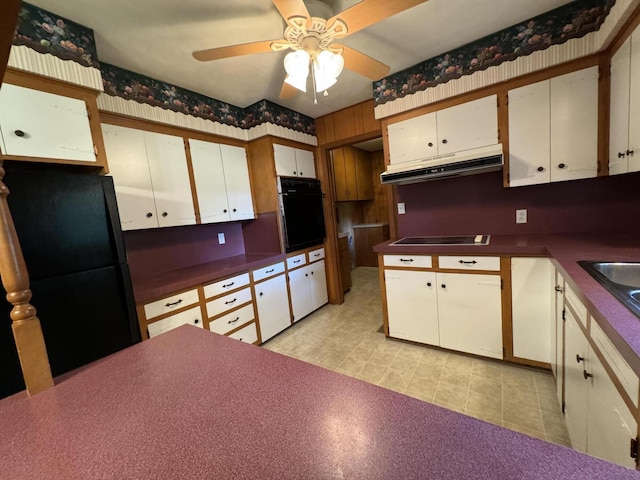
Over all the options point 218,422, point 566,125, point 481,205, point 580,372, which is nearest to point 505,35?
point 566,125

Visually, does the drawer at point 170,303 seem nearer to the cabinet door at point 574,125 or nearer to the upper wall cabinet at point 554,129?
the upper wall cabinet at point 554,129

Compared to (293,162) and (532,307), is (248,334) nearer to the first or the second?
(293,162)

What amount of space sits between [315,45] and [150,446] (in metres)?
1.69

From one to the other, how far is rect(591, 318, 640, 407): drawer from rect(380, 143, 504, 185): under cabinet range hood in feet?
Answer: 4.43

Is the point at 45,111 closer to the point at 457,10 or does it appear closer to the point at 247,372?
the point at 247,372

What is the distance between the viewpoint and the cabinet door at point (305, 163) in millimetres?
3102

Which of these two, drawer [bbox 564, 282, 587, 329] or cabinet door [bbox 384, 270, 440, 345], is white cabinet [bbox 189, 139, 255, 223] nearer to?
cabinet door [bbox 384, 270, 440, 345]

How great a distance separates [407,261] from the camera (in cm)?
228

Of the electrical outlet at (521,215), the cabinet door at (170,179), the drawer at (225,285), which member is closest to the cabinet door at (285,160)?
the cabinet door at (170,179)

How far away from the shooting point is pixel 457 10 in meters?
1.67

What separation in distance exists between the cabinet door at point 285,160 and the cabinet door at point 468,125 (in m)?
1.52

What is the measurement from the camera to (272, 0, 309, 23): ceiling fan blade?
112 centimetres

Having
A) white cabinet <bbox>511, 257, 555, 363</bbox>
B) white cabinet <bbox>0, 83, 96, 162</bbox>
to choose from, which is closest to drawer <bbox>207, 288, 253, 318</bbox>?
white cabinet <bbox>0, 83, 96, 162</bbox>

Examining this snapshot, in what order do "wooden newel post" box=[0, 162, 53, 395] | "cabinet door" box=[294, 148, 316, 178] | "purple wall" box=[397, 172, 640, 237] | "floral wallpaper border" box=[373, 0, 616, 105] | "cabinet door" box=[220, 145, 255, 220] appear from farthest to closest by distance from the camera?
"cabinet door" box=[294, 148, 316, 178]
"cabinet door" box=[220, 145, 255, 220]
"purple wall" box=[397, 172, 640, 237]
"floral wallpaper border" box=[373, 0, 616, 105]
"wooden newel post" box=[0, 162, 53, 395]
